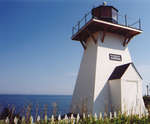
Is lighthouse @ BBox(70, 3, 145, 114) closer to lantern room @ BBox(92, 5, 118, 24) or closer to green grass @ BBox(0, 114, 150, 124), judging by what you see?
lantern room @ BBox(92, 5, 118, 24)

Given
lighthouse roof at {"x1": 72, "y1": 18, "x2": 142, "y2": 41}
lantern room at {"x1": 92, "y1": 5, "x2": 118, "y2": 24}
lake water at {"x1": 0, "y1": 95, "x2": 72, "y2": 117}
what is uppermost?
lantern room at {"x1": 92, "y1": 5, "x2": 118, "y2": 24}

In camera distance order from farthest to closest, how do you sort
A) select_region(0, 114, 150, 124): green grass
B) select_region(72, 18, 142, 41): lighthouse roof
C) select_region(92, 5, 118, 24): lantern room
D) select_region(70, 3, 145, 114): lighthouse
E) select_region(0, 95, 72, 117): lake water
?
select_region(92, 5, 118, 24): lantern room, select_region(72, 18, 142, 41): lighthouse roof, select_region(70, 3, 145, 114): lighthouse, select_region(0, 114, 150, 124): green grass, select_region(0, 95, 72, 117): lake water

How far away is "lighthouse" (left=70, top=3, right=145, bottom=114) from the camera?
7.65 meters

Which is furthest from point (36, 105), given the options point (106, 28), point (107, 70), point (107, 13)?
point (107, 13)

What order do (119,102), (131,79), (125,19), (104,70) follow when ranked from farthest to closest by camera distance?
(125,19)
(104,70)
(131,79)
(119,102)

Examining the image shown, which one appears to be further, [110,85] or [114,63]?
[114,63]

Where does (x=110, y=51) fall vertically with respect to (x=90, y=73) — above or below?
above

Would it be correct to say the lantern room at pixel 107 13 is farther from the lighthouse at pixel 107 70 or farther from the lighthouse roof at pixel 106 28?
the lighthouse roof at pixel 106 28

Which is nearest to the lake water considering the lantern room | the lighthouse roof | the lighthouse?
→ the lighthouse

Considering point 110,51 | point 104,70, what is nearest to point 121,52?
point 110,51

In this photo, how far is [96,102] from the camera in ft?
25.1

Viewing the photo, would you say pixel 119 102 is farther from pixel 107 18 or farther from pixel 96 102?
pixel 107 18

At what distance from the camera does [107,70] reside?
855cm

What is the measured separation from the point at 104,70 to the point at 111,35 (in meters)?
2.69
